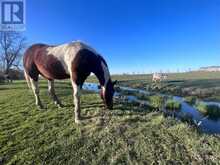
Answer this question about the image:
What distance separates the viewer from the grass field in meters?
4.31

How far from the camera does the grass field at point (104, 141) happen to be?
4.31 meters

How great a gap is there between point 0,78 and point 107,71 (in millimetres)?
29420

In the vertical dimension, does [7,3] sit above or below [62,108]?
above

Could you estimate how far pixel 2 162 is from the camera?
4258mm

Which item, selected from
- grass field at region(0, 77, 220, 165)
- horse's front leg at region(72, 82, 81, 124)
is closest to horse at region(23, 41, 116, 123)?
horse's front leg at region(72, 82, 81, 124)

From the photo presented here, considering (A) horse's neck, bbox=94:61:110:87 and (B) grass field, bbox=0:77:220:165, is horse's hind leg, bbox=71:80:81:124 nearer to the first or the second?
(B) grass field, bbox=0:77:220:165

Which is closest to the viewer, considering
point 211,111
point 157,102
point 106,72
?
point 106,72

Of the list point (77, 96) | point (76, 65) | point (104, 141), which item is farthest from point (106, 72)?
point (104, 141)

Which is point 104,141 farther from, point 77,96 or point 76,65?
point 76,65

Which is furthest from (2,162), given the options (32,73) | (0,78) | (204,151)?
(0,78)

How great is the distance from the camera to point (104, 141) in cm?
496

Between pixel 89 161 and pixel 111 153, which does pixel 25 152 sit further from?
pixel 111 153

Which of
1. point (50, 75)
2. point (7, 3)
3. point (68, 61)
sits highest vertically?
point (7, 3)

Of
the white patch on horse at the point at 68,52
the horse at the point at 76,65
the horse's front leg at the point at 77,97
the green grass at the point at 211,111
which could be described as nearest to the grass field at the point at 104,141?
the horse's front leg at the point at 77,97
